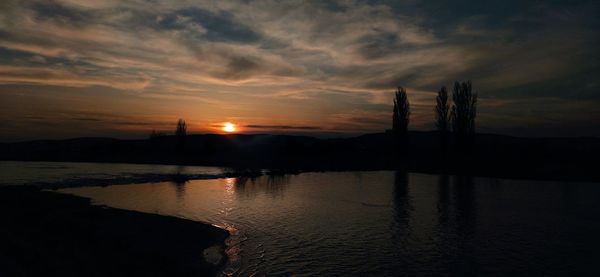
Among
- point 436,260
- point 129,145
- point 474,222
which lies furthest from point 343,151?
point 436,260

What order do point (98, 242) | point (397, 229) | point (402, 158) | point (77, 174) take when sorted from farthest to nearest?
point (402, 158), point (77, 174), point (397, 229), point (98, 242)

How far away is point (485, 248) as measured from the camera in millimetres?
13602

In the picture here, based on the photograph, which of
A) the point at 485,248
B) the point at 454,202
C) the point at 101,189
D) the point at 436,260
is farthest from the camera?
the point at 101,189

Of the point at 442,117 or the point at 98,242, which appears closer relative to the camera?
the point at 98,242

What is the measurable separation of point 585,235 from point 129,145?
114 m

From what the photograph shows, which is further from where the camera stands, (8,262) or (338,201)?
(338,201)

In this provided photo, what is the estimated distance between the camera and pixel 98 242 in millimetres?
13062

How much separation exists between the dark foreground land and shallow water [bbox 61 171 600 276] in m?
1.57

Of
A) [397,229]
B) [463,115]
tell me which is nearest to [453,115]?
[463,115]

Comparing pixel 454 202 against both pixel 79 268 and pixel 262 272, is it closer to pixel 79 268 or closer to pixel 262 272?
pixel 262 272

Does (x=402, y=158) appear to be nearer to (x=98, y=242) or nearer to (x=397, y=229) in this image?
(x=397, y=229)

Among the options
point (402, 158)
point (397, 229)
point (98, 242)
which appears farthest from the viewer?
point (402, 158)

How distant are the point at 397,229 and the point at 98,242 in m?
12.2

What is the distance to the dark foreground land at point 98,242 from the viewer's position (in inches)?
380
